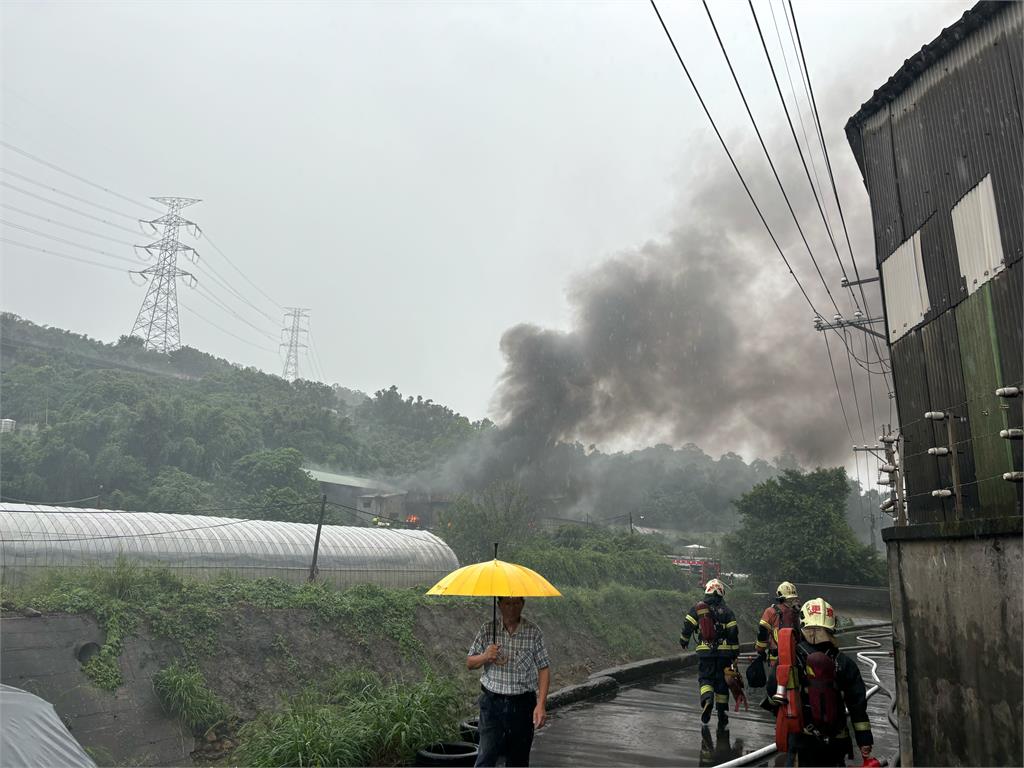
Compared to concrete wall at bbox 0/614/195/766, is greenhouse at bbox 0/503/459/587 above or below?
above

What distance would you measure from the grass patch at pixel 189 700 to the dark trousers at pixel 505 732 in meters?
10.7

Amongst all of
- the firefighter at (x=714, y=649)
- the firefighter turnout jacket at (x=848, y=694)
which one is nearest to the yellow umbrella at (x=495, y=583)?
the firefighter turnout jacket at (x=848, y=694)

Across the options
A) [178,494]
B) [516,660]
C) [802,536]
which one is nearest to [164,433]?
[178,494]

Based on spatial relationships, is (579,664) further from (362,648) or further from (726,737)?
(726,737)

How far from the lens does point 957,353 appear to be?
9125 millimetres

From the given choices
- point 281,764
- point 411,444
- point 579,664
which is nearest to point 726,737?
point 281,764

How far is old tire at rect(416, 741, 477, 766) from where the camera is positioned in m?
7.04

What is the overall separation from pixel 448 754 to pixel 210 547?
1567 centimetres

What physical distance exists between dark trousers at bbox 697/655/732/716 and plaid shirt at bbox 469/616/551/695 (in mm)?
4431

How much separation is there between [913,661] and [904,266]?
526cm

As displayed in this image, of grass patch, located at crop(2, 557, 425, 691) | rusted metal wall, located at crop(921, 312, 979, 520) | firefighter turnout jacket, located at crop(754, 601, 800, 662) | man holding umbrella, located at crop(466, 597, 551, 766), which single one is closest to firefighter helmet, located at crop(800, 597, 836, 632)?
man holding umbrella, located at crop(466, 597, 551, 766)

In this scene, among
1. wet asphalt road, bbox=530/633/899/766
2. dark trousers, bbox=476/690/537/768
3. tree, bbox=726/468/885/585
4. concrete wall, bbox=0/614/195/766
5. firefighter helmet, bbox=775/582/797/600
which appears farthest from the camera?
tree, bbox=726/468/885/585

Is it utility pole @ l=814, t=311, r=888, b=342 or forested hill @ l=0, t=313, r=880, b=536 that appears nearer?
utility pole @ l=814, t=311, r=888, b=342

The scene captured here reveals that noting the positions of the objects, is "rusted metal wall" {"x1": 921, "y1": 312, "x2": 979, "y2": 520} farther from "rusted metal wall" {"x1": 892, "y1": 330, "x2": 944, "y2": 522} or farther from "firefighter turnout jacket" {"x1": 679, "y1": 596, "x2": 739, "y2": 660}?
"firefighter turnout jacket" {"x1": 679, "y1": 596, "x2": 739, "y2": 660}
